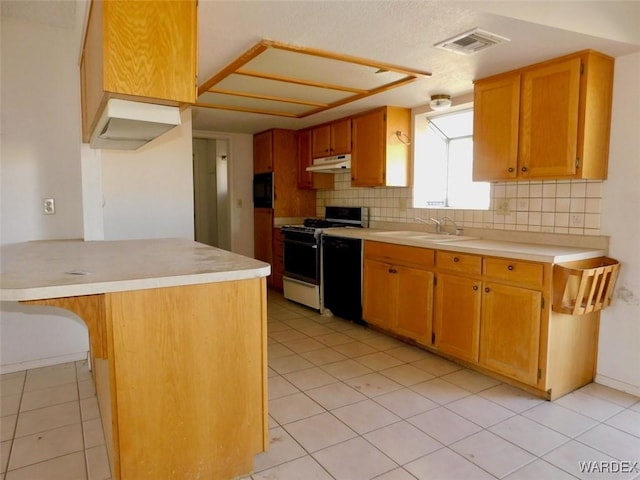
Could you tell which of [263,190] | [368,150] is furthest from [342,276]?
[263,190]

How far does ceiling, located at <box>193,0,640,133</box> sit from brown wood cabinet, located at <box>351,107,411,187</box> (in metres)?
1.14

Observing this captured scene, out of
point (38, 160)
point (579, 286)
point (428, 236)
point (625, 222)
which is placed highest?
point (38, 160)

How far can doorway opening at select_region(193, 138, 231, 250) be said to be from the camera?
655cm

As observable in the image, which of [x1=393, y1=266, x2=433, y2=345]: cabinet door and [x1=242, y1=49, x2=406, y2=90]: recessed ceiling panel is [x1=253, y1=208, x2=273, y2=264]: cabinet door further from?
[x1=242, y1=49, x2=406, y2=90]: recessed ceiling panel

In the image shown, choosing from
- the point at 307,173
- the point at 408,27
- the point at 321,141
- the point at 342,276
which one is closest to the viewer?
the point at 408,27

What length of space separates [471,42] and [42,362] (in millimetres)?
3449

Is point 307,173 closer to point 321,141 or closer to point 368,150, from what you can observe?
point 321,141

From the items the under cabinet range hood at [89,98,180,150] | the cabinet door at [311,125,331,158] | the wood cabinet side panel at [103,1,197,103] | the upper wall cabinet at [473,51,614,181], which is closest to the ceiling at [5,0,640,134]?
the upper wall cabinet at [473,51,614,181]

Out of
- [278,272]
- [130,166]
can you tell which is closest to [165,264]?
[130,166]

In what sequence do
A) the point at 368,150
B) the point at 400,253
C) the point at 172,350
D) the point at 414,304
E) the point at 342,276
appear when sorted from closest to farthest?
the point at 172,350
the point at 414,304
the point at 400,253
the point at 342,276
the point at 368,150

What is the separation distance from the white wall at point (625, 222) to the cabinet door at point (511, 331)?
2.01ft

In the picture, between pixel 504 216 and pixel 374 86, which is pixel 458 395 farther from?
pixel 374 86

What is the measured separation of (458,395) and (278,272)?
3166mm

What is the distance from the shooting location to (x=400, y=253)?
11.2 ft
